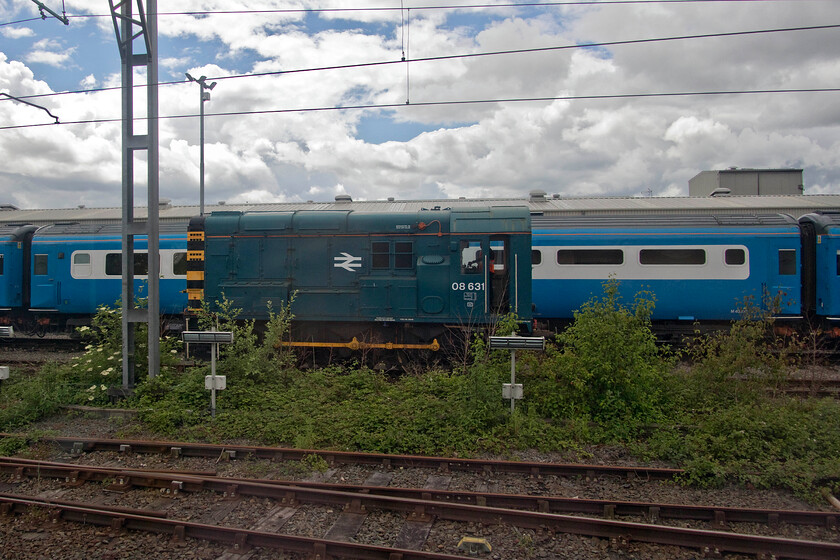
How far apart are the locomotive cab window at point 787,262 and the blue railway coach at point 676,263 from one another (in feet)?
0.07

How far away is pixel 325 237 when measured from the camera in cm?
1165

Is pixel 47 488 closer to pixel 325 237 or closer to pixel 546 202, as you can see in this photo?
pixel 325 237

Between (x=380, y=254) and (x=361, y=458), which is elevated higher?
(x=380, y=254)

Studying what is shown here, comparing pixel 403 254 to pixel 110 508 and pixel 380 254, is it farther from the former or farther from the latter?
pixel 110 508

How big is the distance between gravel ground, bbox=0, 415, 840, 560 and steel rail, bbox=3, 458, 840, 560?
0.09 metres

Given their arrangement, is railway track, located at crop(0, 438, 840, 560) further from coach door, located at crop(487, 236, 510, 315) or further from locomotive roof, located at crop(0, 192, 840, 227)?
locomotive roof, located at crop(0, 192, 840, 227)

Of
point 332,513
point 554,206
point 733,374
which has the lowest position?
point 332,513

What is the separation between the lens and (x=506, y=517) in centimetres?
551

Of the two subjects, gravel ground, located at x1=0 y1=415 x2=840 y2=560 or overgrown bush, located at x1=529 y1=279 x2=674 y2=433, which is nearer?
gravel ground, located at x1=0 y1=415 x2=840 y2=560

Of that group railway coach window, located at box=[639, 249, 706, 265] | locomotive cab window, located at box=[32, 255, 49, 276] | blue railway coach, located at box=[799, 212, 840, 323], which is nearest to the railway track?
railway coach window, located at box=[639, 249, 706, 265]

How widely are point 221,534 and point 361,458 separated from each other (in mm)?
2193

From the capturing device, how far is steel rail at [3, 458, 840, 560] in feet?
16.1

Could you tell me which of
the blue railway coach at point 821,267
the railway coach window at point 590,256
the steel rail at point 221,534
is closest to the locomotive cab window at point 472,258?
the railway coach window at point 590,256

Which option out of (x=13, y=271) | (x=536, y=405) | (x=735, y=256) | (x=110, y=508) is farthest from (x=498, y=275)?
(x=13, y=271)
